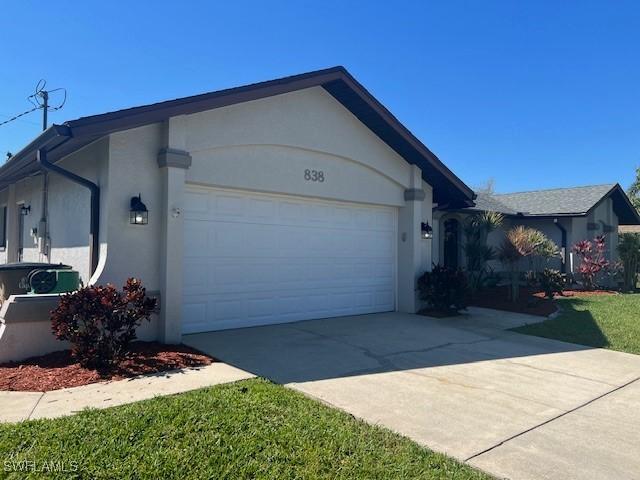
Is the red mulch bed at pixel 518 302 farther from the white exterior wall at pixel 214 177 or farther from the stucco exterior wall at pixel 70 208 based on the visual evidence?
the stucco exterior wall at pixel 70 208

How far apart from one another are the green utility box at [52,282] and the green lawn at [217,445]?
11.0ft

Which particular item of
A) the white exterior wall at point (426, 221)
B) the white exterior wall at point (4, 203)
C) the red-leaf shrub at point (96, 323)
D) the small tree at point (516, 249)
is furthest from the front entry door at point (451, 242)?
the white exterior wall at point (4, 203)

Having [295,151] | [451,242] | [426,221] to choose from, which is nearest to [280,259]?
[295,151]

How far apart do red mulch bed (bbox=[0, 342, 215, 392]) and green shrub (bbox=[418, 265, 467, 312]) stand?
6.23 m

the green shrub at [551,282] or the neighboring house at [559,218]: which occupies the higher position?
the neighboring house at [559,218]

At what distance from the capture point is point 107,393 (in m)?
4.77

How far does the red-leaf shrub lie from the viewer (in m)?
5.60

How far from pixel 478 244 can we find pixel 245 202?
9.21 meters

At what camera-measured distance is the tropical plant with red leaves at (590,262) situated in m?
16.6

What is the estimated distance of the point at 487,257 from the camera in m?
14.6

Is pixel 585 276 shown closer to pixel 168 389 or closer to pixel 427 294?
pixel 427 294

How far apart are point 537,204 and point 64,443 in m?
20.3

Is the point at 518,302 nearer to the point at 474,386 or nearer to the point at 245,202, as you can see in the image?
the point at 474,386

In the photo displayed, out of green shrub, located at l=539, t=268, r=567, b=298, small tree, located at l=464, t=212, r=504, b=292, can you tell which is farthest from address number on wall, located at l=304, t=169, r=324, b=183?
green shrub, located at l=539, t=268, r=567, b=298
